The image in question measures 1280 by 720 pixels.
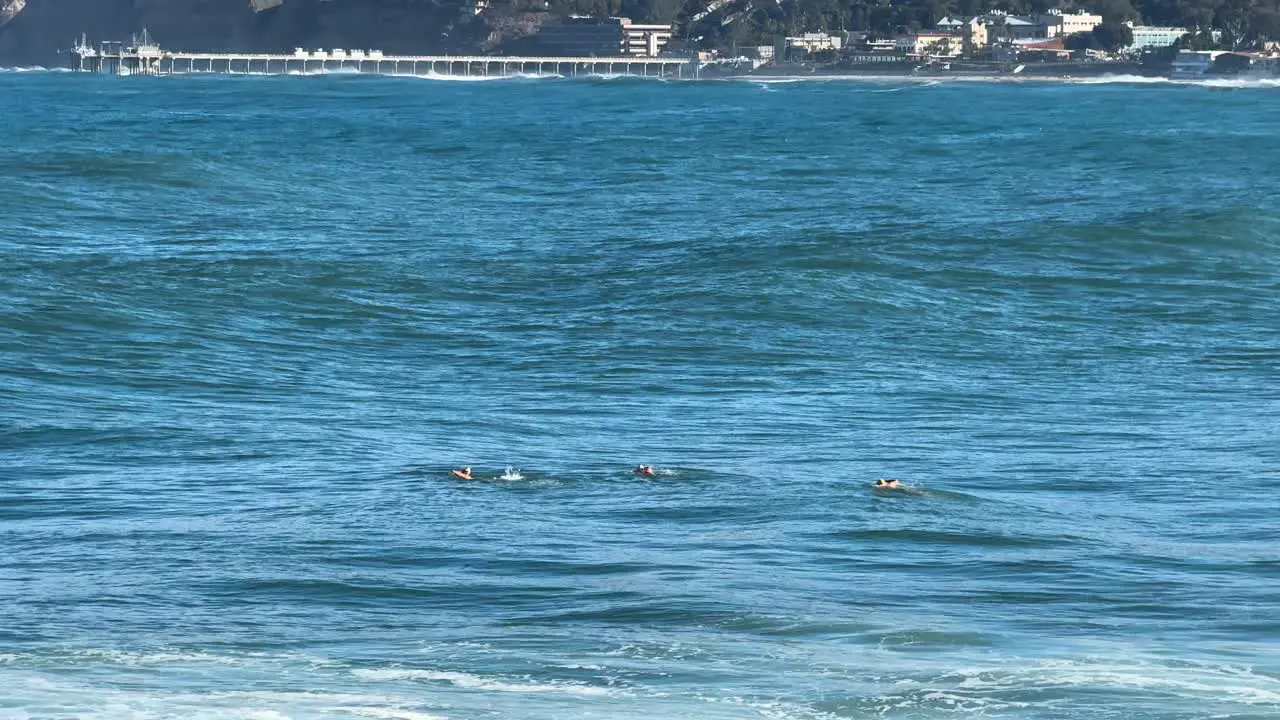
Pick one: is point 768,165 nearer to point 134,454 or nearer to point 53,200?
point 53,200

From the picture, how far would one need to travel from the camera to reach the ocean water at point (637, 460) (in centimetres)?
1625

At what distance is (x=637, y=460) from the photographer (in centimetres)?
2411

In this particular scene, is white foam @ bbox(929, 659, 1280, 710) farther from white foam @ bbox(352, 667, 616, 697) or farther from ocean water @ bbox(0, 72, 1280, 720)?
white foam @ bbox(352, 667, 616, 697)

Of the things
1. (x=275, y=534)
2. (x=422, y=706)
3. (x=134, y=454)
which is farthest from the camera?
(x=134, y=454)

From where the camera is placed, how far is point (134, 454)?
24500 millimetres

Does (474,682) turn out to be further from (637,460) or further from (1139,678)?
(637,460)

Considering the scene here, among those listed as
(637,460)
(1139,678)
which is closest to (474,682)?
(1139,678)

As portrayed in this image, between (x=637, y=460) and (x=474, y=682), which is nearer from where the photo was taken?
(x=474, y=682)

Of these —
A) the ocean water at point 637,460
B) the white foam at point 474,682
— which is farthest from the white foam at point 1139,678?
the white foam at point 474,682

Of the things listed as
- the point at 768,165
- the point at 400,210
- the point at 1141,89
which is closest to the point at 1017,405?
the point at 400,210

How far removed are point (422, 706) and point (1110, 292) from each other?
30.6 m

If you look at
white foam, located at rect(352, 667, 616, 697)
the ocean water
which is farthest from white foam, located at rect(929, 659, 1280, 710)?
white foam, located at rect(352, 667, 616, 697)

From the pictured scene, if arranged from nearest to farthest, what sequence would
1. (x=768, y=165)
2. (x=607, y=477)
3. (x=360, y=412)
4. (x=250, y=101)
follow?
(x=607, y=477), (x=360, y=412), (x=768, y=165), (x=250, y=101)

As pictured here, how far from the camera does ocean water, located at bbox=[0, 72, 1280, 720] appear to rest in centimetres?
1625
